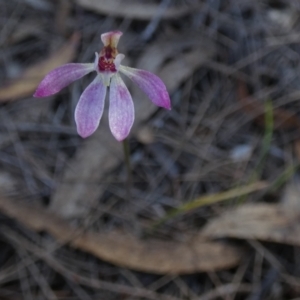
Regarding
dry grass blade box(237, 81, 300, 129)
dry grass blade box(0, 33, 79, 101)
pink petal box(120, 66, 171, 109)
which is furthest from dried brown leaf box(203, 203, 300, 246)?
dry grass blade box(0, 33, 79, 101)

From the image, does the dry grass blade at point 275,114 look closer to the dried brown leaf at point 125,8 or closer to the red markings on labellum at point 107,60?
the dried brown leaf at point 125,8

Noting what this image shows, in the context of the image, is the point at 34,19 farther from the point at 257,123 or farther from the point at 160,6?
the point at 257,123

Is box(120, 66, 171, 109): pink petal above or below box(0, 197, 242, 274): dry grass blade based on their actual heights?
above

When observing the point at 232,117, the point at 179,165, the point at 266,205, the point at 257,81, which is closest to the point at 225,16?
the point at 257,81

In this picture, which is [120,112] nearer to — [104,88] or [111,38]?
[104,88]

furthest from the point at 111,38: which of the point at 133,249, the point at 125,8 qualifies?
the point at 125,8

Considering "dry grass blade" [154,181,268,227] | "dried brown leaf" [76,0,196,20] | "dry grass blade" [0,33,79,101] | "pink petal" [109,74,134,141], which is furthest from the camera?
"dried brown leaf" [76,0,196,20]

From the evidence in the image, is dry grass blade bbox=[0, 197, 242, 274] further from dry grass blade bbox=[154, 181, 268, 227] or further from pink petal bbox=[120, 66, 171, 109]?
pink petal bbox=[120, 66, 171, 109]
